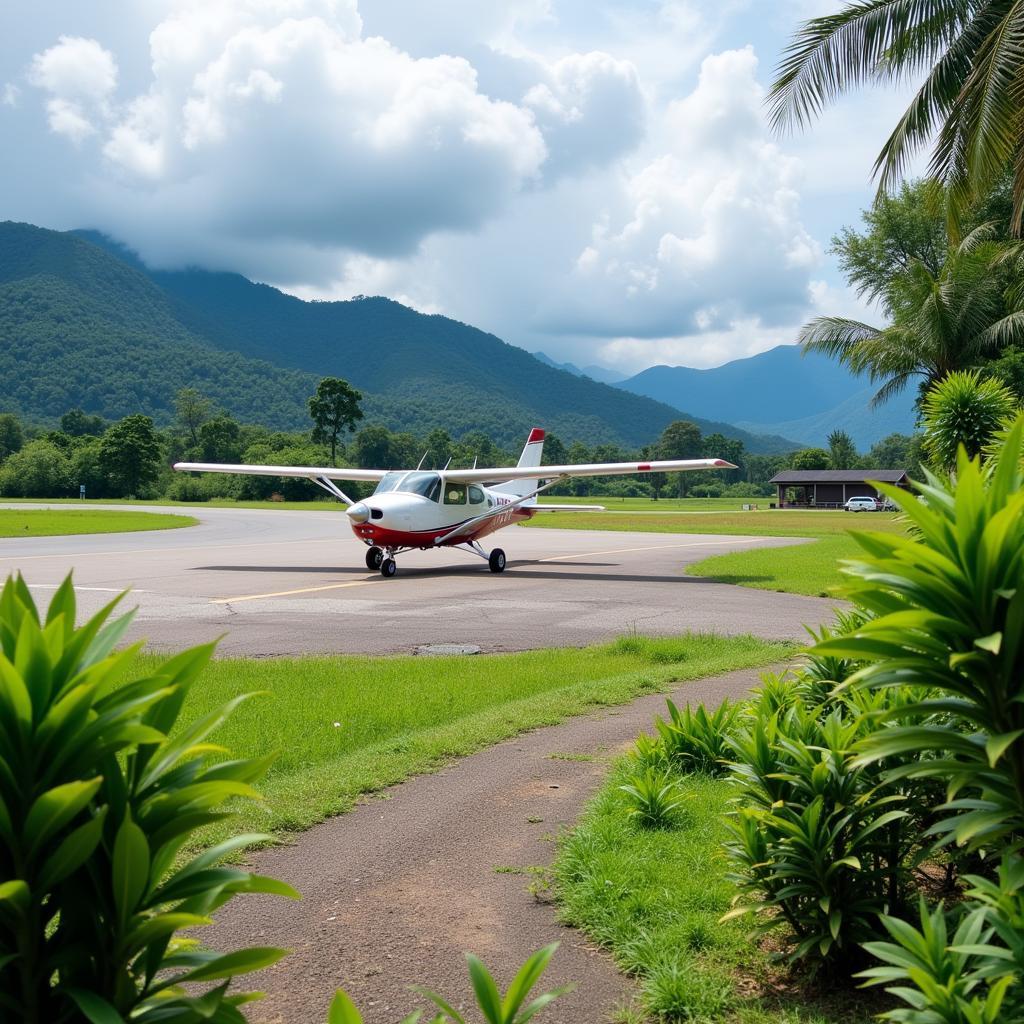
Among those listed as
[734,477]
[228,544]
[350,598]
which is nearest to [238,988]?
[350,598]

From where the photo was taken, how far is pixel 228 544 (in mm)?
32062

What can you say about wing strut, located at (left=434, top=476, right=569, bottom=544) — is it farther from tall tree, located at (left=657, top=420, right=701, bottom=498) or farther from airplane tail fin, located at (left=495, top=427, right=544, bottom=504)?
tall tree, located at (left=657, top=420, right=701, bottom=498)

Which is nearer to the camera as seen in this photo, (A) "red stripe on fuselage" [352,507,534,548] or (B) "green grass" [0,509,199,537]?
(A) "red stripe on fuselage" [352,507,534,548]

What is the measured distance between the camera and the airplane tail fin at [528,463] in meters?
29.7

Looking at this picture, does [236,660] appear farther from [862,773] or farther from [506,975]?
[862,773]

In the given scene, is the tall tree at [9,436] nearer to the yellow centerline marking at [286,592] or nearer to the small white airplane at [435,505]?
the small white airplane at [435,505]

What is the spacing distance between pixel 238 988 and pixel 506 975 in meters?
1.03

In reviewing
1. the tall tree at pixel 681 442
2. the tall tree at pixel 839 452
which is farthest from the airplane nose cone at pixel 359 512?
the tall tree at pixel 681 442

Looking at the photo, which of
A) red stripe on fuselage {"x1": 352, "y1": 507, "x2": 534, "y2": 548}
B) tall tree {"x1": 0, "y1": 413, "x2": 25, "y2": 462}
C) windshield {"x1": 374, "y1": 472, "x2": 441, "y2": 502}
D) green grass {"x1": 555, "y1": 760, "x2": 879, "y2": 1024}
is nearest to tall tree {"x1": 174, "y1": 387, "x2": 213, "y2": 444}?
tall tree {"x1": 0, "y1": 413, "x2": 25, "y2": 462}

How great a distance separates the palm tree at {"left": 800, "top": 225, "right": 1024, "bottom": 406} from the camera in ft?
96.7

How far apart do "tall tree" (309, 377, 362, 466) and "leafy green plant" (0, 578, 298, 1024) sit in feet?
351

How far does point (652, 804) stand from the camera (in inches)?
200

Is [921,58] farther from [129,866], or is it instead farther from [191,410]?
[191,410]

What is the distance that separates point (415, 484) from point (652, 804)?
1848 cm
